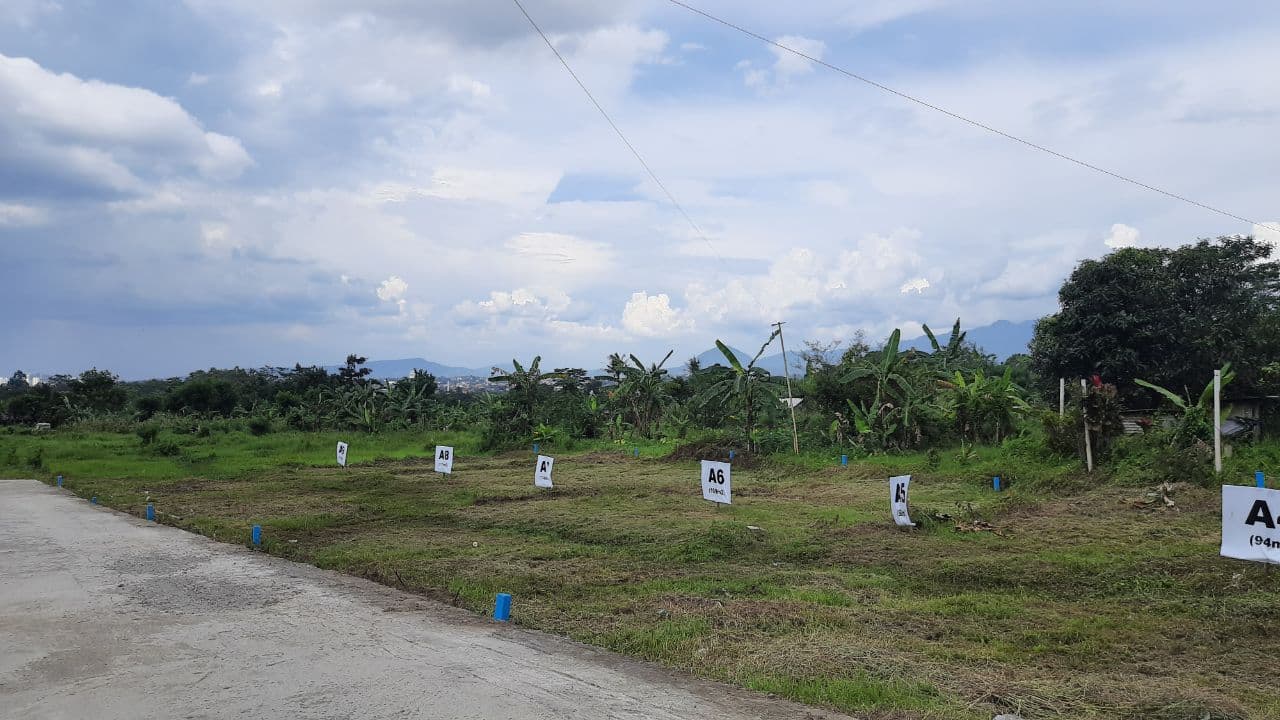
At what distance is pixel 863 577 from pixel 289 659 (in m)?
5.78

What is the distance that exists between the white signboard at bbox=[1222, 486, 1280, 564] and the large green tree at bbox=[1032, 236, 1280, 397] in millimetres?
20601

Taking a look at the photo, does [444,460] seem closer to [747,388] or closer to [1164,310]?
[747,388]

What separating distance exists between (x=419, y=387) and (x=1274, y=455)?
41294mm

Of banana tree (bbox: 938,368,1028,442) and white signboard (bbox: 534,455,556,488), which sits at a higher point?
banana tree (bbox: 938,368,1028,442)

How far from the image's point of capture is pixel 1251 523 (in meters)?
8.00

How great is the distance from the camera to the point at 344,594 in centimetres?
877

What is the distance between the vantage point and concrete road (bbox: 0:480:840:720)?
17.6 ft

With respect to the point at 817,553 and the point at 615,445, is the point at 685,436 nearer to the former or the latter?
the point at 615,445

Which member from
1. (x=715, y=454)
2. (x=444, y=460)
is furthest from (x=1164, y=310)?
(x=444, y=460)

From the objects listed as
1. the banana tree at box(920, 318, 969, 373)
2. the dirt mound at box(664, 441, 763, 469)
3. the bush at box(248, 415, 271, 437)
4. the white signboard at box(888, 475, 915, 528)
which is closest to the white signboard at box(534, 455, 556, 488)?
the white signboard at box(888, 475, 915, 528)

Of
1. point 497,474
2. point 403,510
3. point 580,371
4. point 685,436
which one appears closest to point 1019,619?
point 403,510

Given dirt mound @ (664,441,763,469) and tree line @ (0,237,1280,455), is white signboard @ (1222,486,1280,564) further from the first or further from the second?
dirt mound @ (664,441,763,469)

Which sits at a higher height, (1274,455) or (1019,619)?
(1274,455)

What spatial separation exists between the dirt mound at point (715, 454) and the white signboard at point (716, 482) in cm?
1056
